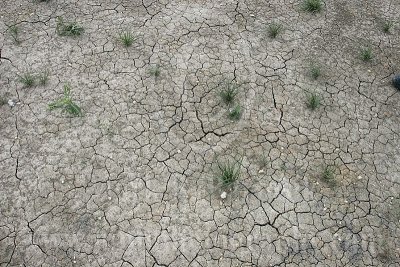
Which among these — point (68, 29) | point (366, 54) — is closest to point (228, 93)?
point (366, 54)

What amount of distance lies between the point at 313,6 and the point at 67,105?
3.60 m

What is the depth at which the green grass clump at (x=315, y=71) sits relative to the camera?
5124 mm

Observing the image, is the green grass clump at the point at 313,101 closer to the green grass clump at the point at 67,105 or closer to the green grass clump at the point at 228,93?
the green grass clump at the point at 228,93

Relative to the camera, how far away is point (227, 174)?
4180 millimetres

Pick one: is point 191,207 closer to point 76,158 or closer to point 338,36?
point 76,158

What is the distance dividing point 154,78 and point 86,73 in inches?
32.4

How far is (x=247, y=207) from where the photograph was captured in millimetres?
4082

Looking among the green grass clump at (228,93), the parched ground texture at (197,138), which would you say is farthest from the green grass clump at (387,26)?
the green grass clump at (228,93)

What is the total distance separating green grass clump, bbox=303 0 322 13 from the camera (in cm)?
589

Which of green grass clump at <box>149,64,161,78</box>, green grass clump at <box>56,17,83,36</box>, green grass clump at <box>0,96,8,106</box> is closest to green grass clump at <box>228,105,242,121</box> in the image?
green grass clump at <box>149,64,161,78</box>

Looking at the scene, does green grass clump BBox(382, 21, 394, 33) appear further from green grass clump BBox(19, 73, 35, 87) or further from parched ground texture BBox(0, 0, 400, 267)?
green grass clump BBox(19, 73, 35, 87)

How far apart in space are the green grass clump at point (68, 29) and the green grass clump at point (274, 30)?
8.13ft

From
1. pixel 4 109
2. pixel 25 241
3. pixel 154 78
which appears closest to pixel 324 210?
pixel 154 78

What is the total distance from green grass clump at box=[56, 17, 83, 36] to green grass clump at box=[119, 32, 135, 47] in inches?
22.1
